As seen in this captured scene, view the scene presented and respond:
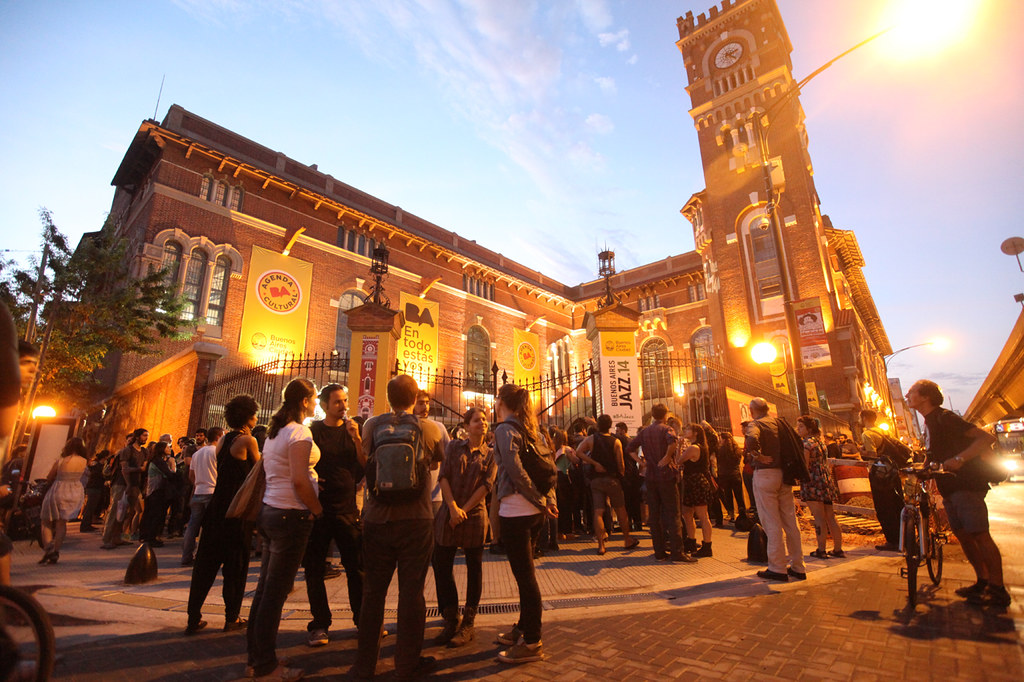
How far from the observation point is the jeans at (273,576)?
2846 millimetres

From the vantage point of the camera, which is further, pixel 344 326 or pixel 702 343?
pixel 702 343

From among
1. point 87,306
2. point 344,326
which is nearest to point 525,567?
point 87,306

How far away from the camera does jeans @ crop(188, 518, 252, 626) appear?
3768 millimetres

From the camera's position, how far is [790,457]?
501cm

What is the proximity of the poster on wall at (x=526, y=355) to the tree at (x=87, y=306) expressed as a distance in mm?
16039

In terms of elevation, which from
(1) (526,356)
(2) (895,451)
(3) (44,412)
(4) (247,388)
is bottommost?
(2) (895,451)

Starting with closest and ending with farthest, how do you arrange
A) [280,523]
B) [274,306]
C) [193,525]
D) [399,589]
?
1. [399,589]
2. [280,523]
3. [193,525]
4. [274,306]

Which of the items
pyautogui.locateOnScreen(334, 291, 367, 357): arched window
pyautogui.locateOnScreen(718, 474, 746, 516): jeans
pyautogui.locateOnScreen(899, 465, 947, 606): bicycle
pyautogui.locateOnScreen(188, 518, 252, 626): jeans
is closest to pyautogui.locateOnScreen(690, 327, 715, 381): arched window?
pyautogui.locateOnScreen(334, 291, 367, 357): arched window

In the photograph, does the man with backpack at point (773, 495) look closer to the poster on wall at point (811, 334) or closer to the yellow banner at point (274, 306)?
the poster on wall at point (811, 334)

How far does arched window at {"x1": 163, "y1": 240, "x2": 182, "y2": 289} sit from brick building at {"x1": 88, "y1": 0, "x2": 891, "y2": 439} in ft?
0.19

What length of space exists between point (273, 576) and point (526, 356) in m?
24.7

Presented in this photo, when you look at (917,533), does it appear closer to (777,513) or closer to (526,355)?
(777,513)

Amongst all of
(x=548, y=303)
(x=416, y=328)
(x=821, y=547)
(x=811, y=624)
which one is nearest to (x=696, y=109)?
(x=548, y=303)

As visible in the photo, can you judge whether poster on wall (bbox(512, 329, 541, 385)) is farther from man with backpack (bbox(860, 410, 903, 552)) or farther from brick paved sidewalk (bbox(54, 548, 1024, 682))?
brick paved sidewalk (bbox(54, 548, 1024, 682))
